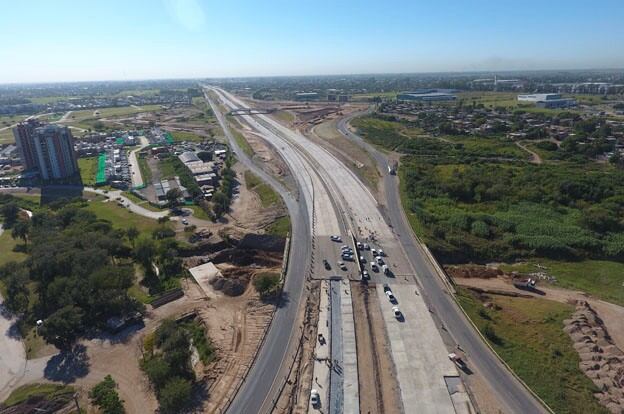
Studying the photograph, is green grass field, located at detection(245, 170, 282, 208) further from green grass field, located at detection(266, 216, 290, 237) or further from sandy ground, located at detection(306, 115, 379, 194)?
sandy ground, located at detection(306, 115, 379, 194)

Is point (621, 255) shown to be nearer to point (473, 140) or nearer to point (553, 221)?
point (553, 221)

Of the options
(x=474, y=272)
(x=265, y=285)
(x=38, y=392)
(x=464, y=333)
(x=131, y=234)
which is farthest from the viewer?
(x=131, y=234)

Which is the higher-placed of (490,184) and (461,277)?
(490,184)

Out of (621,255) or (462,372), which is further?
(621,255)

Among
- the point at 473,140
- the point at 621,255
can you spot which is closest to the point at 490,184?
the point at 621,255

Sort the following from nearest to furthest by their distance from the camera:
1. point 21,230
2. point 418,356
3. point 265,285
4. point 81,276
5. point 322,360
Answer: point 322,360, point 418,356, point 81,276, point 265,285, point 21,230

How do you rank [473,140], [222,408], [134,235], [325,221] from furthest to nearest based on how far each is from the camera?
[473,140] → [325,221] → [134,235] → [222,408]

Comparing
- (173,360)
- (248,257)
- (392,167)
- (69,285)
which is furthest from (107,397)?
(392,167)

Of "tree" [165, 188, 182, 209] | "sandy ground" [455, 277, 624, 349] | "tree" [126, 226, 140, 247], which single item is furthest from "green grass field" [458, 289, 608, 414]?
"tree" [165, 188, 182, 209]

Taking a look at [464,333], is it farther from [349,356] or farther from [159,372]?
[159,372]
